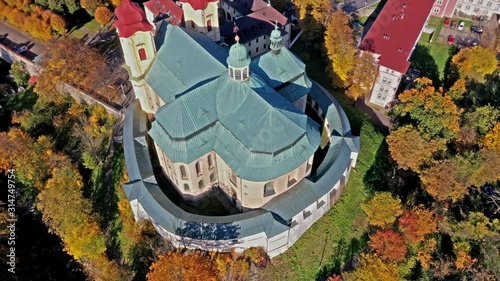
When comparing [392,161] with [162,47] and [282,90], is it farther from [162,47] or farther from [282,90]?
[162,47]

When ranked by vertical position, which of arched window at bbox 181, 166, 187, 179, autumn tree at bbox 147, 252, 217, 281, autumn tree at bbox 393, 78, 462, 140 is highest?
autumn tree at bbox 393, 78, 462, 140

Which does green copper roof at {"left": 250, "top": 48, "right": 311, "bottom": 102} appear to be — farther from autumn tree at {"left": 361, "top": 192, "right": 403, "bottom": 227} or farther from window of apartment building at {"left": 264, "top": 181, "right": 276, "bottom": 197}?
autumn tree at {"left": 361, "top": 192, "right": 403, "bottom": 227}

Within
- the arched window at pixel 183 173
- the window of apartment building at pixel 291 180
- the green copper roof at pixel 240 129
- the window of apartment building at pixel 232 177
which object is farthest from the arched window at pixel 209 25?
the window of apartment building at pixel 291 180

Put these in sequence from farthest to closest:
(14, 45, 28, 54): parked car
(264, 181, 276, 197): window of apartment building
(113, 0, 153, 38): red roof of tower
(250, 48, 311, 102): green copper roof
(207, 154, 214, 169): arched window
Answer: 1. (14, 45, 28, 54): parked car
2. (250, 48, 311, 102): green copper roof
3. (207, 154, 214, 169): arched window
4. (113, 0, 153, 38): red roof of tower
5. (264, 181, 276, 197): window of apartment building

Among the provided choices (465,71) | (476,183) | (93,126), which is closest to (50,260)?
(93,126)

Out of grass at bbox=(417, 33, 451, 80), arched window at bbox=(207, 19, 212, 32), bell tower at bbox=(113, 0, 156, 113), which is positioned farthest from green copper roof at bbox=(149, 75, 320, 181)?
grass at bbox=(417, 33, 451, 80)

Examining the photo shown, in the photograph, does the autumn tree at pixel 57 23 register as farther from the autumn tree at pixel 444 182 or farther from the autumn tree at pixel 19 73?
the autumn tree at pixel 444 182

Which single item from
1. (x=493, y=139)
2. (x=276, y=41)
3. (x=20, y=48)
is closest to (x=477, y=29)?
(x=493, y=139)
